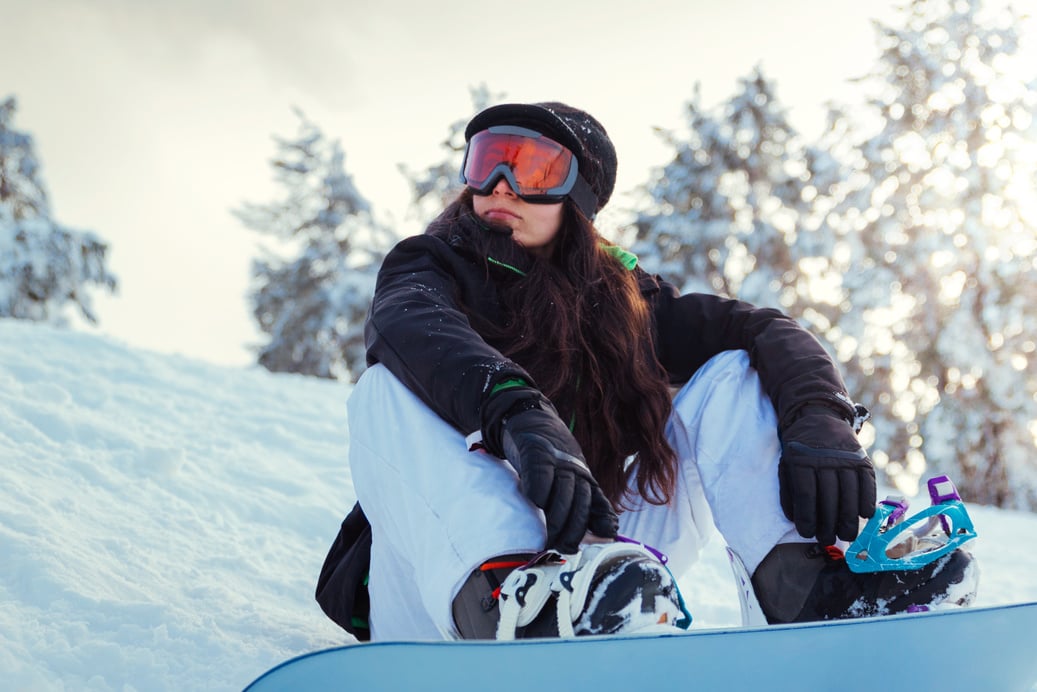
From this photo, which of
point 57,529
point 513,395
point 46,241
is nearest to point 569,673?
point 513,395

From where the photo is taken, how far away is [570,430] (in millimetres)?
1795

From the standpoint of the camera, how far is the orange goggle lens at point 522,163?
6.73 feet

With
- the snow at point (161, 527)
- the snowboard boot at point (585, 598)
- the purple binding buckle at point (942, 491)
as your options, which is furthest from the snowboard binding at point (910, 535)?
the snow at point (161, 527)

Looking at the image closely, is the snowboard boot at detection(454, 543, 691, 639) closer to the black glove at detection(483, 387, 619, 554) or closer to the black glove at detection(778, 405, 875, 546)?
the black glove at detection(483, 387, 619, 554)

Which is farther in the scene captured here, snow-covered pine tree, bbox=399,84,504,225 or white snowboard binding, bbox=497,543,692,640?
snow-covered pine tree, bbox=399,84,504,225

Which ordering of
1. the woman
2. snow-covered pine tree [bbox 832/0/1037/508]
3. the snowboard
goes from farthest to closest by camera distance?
1. snow-covered pine tree [bbox 832/0/1037/508]
2. the woman
3. the snowboard

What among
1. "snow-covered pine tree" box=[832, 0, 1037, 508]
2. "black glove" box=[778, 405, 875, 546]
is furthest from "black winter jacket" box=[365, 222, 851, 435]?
"snow-covered pine tree" box=[832, 0, 1037, 508]

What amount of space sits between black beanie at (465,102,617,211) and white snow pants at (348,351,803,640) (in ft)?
1.87

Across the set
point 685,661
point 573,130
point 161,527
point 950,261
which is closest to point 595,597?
point 685,661

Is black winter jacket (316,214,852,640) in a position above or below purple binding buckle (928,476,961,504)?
above

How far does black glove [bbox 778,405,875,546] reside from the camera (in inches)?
61.7

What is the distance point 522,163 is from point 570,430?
25.8 inches

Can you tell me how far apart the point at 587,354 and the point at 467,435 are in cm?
48

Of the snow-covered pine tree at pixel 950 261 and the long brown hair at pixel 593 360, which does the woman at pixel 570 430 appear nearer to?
the long brown hair at pixel 593 360
